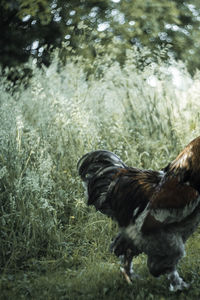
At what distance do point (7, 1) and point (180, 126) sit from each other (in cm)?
650

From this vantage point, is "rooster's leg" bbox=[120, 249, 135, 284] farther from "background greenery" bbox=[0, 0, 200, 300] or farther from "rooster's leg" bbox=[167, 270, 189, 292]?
"rooster's leg" bbox=[167, 270, 189, 292]

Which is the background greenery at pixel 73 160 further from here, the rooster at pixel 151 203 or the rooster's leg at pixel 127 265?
the rooster at pixel 151 203

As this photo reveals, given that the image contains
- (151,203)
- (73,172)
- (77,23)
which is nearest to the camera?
(151,203)

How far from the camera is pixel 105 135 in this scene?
6.04 meters

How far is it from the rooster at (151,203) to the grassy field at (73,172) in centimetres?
35

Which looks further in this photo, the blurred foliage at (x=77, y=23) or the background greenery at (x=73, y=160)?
the blurred foliage at (x=77, y=23)

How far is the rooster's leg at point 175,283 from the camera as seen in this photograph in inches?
145

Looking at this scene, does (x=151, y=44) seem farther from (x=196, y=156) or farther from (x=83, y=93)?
(x=196, y=156)

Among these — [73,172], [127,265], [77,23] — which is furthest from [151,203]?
[77,23]

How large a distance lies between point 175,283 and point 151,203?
32.7 inches

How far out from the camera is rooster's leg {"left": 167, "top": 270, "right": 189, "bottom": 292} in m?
3.68

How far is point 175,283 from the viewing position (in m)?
3.70

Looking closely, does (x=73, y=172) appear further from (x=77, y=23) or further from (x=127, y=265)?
(x=77, y=23)

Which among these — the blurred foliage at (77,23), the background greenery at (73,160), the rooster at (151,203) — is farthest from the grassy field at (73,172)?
the blurred foliage at (77,23)
